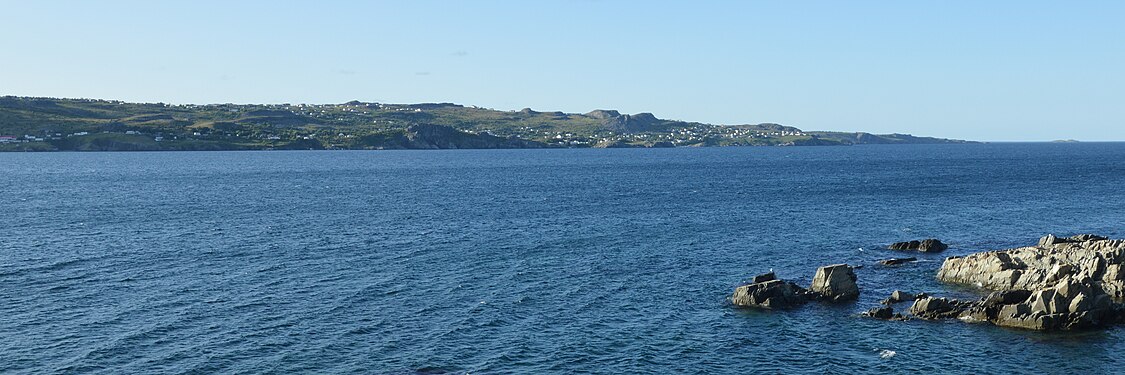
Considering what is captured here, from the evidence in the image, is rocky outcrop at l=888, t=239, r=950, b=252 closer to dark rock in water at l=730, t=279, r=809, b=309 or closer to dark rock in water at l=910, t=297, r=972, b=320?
dark rock in water at l=910, t=297, r=972, b=320

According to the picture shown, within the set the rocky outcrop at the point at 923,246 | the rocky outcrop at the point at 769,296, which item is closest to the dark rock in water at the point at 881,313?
the rocky outcrop at the point at 769,296

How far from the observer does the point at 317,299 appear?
71000 millimetres

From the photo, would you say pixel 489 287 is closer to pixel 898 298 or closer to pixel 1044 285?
pixel 898 298

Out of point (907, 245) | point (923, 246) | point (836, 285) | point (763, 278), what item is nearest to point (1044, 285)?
point (836, 285)

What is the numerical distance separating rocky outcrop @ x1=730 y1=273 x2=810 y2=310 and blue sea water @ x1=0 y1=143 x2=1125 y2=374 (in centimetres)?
154

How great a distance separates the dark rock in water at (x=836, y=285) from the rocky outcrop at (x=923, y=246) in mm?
27197

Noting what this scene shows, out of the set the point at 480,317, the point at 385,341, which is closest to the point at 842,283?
the point at 480,317

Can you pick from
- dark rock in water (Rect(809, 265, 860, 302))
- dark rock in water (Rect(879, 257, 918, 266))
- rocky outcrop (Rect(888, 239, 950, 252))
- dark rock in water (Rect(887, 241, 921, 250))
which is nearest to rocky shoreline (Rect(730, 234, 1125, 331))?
dark rock in water (Rect(809, 265, 860, 302))

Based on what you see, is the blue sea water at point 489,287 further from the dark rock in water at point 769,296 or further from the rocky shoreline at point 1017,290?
the rocky shoreline at point 1017,290

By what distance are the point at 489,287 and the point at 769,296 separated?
76.4 ft

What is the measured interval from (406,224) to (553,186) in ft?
255

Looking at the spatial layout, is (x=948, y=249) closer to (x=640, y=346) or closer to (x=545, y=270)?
(x=545, y=270)

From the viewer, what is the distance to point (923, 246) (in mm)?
96625

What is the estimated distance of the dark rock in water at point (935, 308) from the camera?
65000 mm
